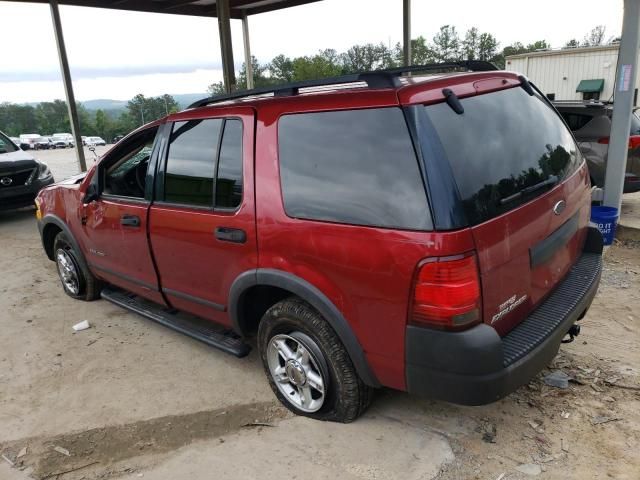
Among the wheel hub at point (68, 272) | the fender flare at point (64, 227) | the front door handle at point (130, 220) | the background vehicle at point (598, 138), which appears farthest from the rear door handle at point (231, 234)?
the background vehicle at point (598, 138)

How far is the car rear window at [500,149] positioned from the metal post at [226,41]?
8535 millimetres

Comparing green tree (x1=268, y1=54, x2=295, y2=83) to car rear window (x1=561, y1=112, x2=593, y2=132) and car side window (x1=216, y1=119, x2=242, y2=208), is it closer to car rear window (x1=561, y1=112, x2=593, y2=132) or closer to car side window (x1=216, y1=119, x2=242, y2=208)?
car rear window (x1=561, y1=112, x2=593, y2=132)

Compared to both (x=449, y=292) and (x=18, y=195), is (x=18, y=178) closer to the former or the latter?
(x=18, y=195)

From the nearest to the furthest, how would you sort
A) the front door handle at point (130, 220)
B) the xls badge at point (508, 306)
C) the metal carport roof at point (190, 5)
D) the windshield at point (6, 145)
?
the xls badge at point (508, 306) → the front door handle at point (130, 220) → the windshield at point (6, 145) → the metal carport roof at point (190, 5)

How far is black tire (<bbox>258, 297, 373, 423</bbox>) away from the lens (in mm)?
2537

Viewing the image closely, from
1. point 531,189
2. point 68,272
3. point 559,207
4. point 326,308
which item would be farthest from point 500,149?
point 68,272

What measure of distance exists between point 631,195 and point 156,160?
28.1 feet

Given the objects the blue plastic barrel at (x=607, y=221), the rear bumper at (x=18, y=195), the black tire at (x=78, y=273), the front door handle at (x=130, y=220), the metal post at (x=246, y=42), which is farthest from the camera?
the metal post at (x=246, y=42)

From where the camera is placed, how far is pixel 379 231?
84.8 inches

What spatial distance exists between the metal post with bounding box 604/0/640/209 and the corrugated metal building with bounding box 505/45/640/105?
2117 cm

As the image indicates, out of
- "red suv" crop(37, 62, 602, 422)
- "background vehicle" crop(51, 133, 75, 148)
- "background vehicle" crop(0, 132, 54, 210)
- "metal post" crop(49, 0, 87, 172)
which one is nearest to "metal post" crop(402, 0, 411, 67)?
"metal post" crop(49, 0, 87, 172)

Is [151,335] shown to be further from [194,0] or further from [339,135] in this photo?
[194,0]

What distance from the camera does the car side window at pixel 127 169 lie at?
12.6ft

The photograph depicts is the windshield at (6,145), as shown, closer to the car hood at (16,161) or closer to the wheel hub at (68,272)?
the car hood at (16,161)
